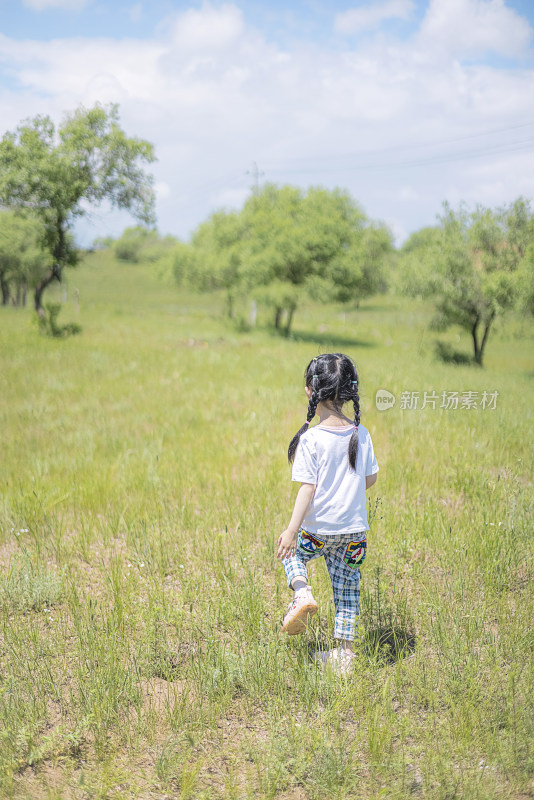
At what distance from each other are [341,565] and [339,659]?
514 mm

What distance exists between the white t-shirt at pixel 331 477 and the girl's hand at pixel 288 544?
14 cm

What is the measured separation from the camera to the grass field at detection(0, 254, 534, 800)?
94.0 inches

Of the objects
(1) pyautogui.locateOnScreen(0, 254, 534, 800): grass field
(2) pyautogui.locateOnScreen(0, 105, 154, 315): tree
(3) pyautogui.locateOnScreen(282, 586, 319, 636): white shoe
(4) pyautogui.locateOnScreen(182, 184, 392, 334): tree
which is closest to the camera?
(1) pyautogui.locateOnScreen(0, 254, 534, 800): grass field

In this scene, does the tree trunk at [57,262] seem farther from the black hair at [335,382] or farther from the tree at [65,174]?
the black hair at [335,382]

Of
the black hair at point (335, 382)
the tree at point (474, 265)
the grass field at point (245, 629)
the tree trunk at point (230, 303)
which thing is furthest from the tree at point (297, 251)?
the black hair at point (335, 382)

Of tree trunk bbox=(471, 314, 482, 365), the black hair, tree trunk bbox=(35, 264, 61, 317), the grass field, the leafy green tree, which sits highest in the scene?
the leafy green tree

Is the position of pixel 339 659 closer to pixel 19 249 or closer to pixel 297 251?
pixel 297 251

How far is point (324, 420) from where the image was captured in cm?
301

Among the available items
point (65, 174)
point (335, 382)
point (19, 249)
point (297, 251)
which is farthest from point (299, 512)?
point (19, 249)

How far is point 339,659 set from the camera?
117 inches

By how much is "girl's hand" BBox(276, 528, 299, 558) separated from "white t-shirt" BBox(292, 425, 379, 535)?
0.14 m

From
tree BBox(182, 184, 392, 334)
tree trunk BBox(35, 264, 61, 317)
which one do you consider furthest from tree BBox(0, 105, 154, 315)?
tree BBox(182, 184, 392, 334)

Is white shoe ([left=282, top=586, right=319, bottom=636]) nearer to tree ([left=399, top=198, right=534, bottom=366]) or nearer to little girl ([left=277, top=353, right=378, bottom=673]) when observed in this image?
little girl ([left=277, top=353, right=378, bottom=673])

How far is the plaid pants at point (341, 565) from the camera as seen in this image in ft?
9.98
